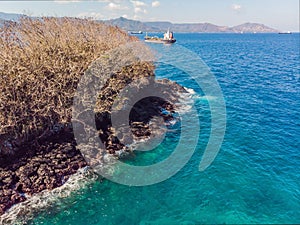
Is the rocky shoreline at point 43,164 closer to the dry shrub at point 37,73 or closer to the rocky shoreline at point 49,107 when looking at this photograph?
the rocky shoreline at point 49,107

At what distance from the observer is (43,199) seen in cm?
1986

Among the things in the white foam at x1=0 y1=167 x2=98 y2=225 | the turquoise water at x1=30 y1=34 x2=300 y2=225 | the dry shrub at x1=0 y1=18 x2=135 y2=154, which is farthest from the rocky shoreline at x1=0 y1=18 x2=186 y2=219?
the turquoise water at x1=30 y1=34 x2=300 y2=225

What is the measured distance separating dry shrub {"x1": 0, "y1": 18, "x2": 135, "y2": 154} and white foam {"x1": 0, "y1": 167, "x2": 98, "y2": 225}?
6.56 metres

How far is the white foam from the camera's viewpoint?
18047mm

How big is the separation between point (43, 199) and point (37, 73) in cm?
1283

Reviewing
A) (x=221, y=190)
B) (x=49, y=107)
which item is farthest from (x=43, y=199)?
(x=221, y=190)

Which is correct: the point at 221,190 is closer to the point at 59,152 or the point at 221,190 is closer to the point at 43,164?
the point at 59,152

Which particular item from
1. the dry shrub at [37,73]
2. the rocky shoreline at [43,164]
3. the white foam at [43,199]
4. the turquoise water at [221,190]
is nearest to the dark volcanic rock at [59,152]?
the rocky shoreline at [43,164]

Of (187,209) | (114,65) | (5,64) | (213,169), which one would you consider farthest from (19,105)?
(213,169)

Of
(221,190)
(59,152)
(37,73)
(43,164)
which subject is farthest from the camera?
(37,73)

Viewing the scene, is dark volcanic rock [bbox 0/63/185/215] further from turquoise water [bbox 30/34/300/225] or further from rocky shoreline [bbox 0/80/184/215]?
turquoise water [bbox 30/34/300/225]

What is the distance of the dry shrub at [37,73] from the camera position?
23.0m

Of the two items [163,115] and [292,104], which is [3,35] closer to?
[163,115]

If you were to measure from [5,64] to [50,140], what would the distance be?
29.5 ft
